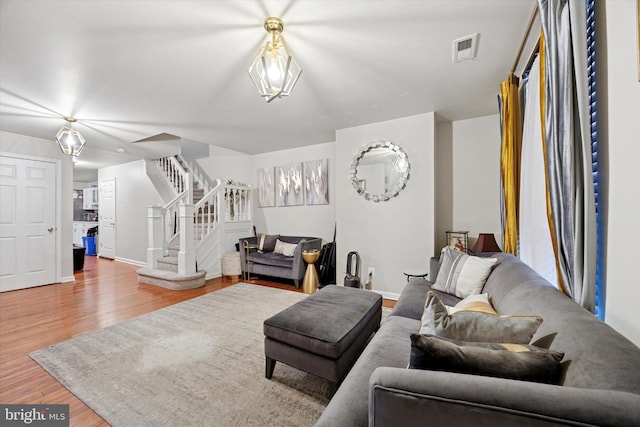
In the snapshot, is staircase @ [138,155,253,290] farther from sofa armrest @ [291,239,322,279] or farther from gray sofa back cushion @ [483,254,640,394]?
gray sofa back cushion @ [483,254,640,394]

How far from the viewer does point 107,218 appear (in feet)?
22.6

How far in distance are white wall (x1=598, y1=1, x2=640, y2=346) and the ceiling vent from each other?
3.34 feet

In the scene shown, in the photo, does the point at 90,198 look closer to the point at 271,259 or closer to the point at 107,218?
the point at 107,218

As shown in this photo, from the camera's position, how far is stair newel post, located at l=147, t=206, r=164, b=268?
4789 millimetres

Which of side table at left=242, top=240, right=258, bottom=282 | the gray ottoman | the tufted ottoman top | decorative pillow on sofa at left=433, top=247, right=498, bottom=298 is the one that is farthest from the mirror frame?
side table at left=242, top=240, right=258, bottom=282

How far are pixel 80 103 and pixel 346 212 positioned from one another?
365 centimetres

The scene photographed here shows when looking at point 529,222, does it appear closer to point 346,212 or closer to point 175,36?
point 346,212

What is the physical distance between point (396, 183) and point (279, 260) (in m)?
2.32

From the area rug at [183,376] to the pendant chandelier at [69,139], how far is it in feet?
8.37

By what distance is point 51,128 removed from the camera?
12.6 feet

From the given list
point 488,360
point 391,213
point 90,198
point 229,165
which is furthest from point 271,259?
point 90,198

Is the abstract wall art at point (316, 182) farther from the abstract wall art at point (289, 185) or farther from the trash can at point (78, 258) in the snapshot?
the trash can at point (78, 258)

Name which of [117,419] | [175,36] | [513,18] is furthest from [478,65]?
[117,419]

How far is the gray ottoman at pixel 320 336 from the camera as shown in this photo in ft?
5.17
